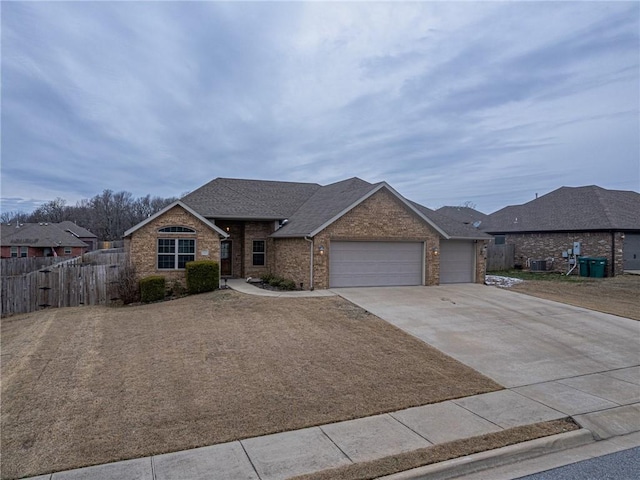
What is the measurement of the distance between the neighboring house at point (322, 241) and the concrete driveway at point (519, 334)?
79.7 inches

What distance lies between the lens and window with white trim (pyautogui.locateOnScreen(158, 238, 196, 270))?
673 inches

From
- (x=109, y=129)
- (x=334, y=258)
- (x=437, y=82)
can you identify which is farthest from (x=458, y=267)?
(x=109, y=129)

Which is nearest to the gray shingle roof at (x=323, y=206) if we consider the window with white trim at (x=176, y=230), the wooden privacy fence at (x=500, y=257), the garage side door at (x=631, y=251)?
the window with white trim at (x=176, y=230)

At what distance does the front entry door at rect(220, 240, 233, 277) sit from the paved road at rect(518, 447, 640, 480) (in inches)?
711

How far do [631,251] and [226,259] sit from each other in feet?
76.8

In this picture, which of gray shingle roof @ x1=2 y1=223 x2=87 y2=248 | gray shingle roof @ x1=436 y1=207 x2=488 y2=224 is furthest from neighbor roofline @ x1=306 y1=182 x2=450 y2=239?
gray shingle roof @ x1=2 y1=223 x2=87 y2=248

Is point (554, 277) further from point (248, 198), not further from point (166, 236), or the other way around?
point (166, 236)

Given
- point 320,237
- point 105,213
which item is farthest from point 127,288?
point 105,213

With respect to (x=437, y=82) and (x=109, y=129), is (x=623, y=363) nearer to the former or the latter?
(x=437, y=82)

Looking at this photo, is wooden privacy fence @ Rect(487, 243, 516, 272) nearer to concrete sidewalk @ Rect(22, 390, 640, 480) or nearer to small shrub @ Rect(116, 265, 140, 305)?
small shrub @ Rect(116, 265, 140, 305)

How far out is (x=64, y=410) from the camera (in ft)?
19.7

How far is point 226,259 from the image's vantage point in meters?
21.1

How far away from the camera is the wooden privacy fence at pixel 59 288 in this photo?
570 inches

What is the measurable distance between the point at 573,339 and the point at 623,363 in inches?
60.9
